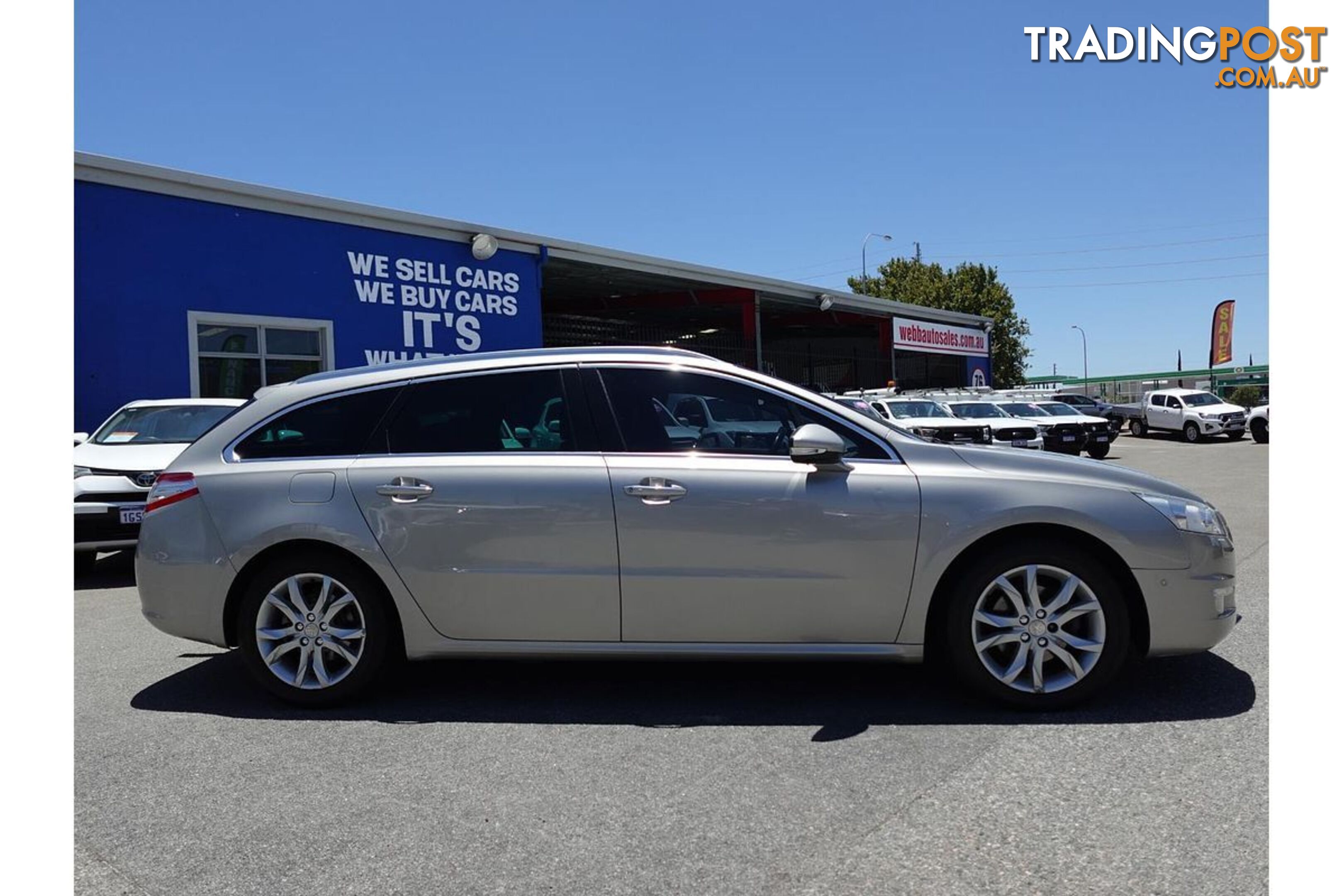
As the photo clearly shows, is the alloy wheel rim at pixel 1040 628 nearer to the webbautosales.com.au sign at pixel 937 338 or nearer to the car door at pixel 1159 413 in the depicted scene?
the webbautosales.com.au sign at pixel 937 338

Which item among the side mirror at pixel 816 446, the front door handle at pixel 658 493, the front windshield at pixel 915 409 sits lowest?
the front door handle at pixel 658 493

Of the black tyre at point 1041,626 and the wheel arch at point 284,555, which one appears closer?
the black tyre at point 1041,626

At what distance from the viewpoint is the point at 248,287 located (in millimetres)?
15430

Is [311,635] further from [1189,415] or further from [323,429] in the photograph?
[1189,415]

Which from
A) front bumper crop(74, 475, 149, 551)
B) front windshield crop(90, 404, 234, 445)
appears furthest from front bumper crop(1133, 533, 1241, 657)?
front windshield crop(90, 404, 234, 445)

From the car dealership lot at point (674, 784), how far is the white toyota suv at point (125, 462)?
12.3 feet

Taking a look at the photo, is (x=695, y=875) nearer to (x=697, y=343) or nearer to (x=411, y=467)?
(x=411, y=467)

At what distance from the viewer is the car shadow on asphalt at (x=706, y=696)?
167 inches

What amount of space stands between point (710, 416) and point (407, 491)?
4.66ft

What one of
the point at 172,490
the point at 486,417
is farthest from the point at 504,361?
the point at 172,490

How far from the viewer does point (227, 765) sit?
3.91 meters

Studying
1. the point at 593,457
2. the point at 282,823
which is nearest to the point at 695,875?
the point at 282,823

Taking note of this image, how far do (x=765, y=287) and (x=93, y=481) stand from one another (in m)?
20.4

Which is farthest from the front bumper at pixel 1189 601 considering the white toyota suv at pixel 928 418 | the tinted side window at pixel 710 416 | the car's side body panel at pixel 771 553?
the white toyota suv at pixel 928 418
